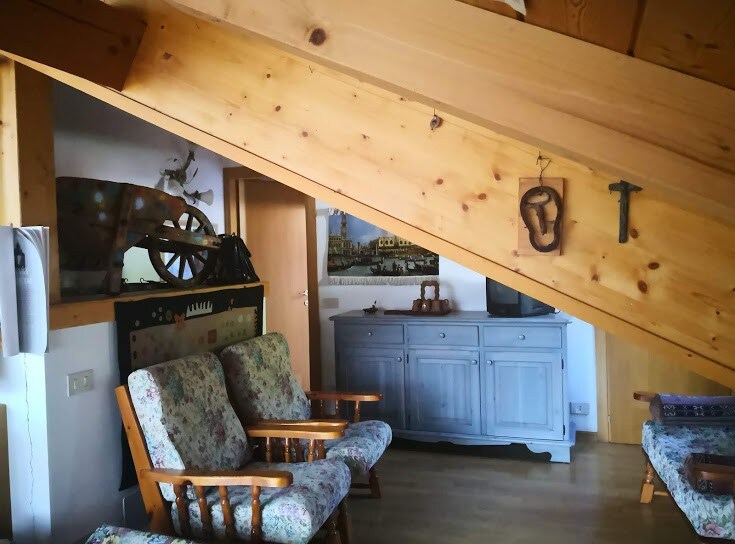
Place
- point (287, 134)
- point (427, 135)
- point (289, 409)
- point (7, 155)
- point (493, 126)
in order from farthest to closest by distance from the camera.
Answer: point (289, 409) < point (7, 155) < point (287, 134) < point (427, 135) < point (493, 126)

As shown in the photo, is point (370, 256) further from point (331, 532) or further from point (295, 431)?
point (331, 532)

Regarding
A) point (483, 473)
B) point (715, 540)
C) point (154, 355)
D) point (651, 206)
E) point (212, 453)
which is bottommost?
point (483, 473)

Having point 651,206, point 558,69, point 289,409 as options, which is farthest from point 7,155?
point 651,206

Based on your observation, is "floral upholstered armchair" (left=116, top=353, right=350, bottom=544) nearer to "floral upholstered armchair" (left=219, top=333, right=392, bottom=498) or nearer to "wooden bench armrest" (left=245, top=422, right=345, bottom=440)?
"wooden bench armrest" (left=245, top=422, right=345, bottom=440)

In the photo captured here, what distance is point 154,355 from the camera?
8.88ft

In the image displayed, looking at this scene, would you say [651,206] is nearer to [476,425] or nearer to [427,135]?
[427,135]

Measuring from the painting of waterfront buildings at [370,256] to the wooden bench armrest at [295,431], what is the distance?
1.99 meters

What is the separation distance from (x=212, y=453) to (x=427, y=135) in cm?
171

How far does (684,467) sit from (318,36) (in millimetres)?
2382

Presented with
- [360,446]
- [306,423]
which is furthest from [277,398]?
[360,446]

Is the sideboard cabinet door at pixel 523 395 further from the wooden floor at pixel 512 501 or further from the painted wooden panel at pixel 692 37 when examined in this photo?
the painted wooden panel at pixel 692 37

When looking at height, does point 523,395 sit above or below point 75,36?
below

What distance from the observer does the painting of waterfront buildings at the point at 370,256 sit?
15.0 ft

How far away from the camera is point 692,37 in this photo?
86 cm
